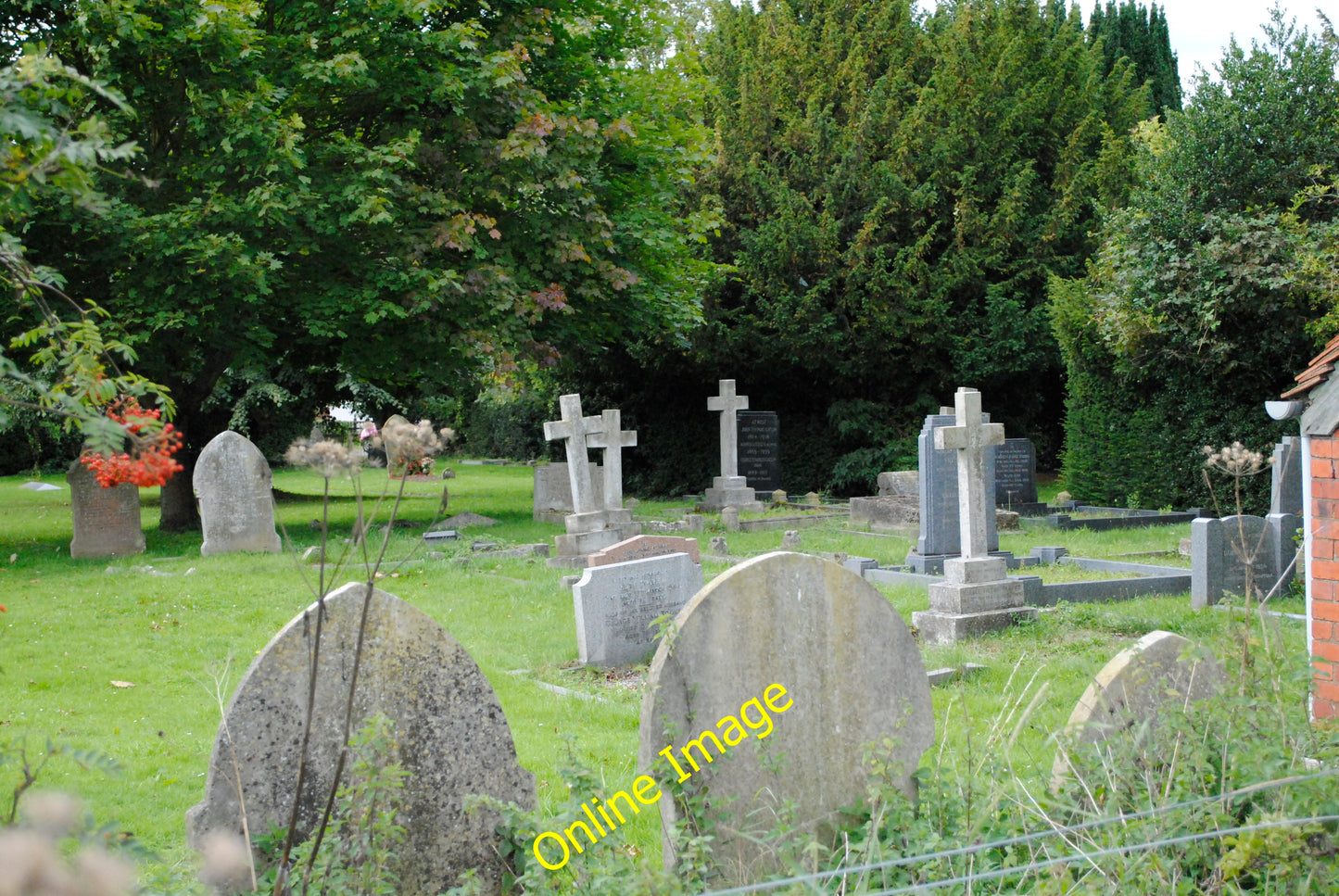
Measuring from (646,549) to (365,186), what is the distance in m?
7.34

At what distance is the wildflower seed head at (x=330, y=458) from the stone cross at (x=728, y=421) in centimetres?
1798

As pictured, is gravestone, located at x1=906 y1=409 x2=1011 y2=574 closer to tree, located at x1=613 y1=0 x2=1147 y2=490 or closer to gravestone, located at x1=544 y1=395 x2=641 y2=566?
gravestone, located at x1=544 y1=395 x2=641 y2=566

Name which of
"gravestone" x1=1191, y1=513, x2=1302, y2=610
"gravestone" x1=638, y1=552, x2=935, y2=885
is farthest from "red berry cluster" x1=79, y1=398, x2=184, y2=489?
"gravestone" x1=1191, y1=513, x2=1302, y2=610

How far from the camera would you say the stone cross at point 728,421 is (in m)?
21.1

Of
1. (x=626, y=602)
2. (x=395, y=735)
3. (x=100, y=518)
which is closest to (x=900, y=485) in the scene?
(x=626, y=602)

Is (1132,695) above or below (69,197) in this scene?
below

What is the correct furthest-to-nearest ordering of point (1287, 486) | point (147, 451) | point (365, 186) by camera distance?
point (365, 186) < point (1287, 486) < point (147, 451)

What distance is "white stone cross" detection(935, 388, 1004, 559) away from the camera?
10.0m

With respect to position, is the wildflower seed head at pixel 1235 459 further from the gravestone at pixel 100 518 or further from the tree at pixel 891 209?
the gravestone at pixel 100 518

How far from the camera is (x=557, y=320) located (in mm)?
18391

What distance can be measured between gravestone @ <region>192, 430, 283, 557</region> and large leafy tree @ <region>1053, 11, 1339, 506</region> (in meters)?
14.0

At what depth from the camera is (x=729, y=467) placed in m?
21.1

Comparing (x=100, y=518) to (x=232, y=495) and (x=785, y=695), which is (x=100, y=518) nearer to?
(x=232, y=495)

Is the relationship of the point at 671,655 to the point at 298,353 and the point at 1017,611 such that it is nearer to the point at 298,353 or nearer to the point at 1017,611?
the point at 1017,611
